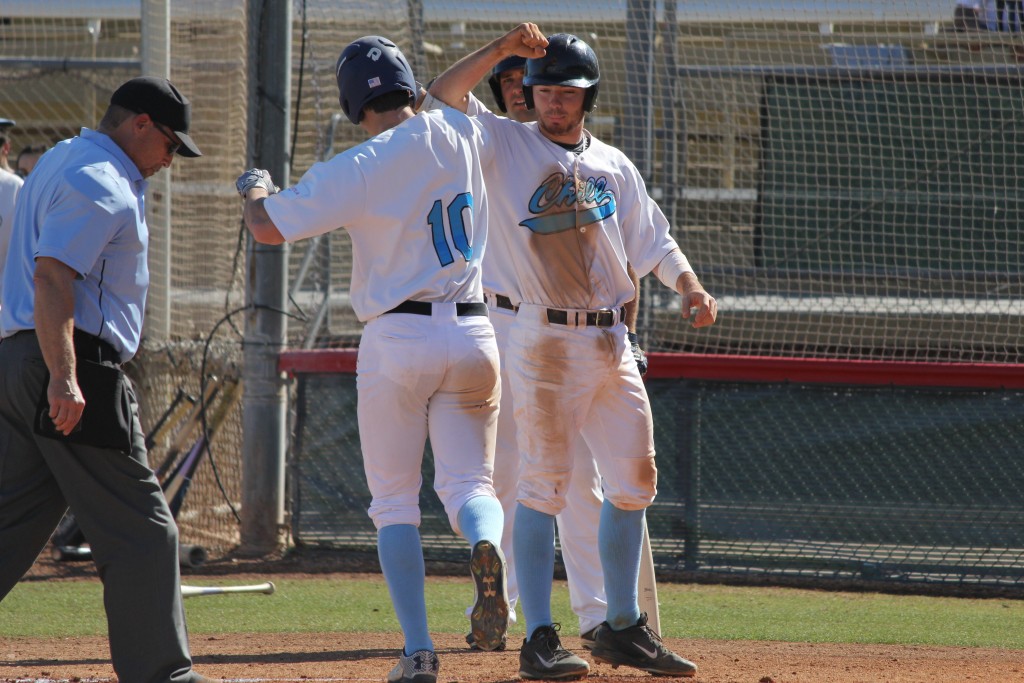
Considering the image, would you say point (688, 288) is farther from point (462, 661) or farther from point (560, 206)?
point (462, 661)

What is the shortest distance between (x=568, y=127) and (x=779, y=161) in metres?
5.18

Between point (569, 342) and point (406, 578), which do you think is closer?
point (406, 578)

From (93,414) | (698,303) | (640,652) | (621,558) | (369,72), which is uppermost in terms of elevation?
(369,72)

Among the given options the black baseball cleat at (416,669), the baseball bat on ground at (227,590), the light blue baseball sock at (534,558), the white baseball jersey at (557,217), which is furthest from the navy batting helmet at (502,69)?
the baseball bat on ground at (227,590)

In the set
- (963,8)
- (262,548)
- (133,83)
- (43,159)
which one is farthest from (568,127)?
(963,8)

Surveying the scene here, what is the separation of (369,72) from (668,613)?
138 inches

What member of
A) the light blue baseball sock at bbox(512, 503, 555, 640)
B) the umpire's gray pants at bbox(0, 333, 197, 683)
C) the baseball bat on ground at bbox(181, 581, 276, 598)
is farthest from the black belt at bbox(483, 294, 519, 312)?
the baseball bat on ground at bbox(181, 581, 276, 598)

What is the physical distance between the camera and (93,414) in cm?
351

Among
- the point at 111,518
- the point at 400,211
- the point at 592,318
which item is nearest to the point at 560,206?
the point at 592,318

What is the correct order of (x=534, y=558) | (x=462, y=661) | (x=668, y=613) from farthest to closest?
(x=668, y=613) < (x=462, y=661) < (x=534, y=558)

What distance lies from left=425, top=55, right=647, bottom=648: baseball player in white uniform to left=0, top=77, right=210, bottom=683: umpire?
4.42 feet

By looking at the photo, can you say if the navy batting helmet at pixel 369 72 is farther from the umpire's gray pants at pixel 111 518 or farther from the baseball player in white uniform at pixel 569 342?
the umpire's gray pants at pixel 111 518

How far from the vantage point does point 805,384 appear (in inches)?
295

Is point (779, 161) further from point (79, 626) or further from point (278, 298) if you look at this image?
point (79, 626)
